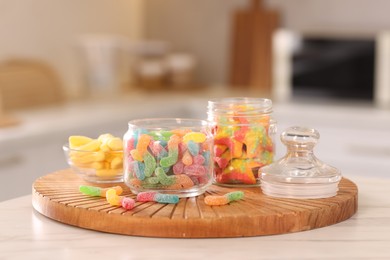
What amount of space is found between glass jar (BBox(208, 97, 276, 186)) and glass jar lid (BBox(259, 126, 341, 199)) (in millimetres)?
60

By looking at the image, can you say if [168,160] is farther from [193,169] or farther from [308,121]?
[308,121]

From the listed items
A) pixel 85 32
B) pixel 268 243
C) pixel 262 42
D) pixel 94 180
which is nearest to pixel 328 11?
pixel 262 42

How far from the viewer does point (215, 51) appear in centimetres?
397

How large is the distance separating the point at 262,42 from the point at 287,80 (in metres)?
0.42

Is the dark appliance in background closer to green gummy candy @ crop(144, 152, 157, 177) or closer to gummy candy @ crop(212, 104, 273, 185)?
gummy candy @ crop(212, 104, 273, 185)

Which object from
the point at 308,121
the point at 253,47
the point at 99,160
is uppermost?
the point at 253,47

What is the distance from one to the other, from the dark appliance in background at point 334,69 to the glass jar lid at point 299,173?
73.1 inches

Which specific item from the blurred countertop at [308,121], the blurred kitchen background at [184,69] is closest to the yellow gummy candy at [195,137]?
the blurred kitchen background at [184,69]

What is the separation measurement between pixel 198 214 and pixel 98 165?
0.99ft

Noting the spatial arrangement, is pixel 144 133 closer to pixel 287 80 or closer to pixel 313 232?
pixel 313 232

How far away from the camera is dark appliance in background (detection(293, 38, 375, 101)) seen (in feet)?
10.4

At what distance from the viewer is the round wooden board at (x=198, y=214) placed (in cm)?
120

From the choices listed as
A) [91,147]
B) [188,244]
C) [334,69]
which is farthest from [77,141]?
[334,69]

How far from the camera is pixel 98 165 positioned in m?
1.46
